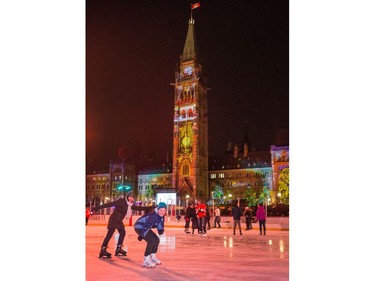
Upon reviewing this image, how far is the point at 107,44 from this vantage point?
8.68 m

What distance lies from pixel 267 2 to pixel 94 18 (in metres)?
3.14

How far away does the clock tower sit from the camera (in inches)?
2287

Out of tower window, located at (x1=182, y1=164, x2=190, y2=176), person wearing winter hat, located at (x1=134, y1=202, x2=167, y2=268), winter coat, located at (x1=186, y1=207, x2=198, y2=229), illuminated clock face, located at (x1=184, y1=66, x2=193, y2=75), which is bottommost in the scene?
winter coat, located at (x1=186, y1=207, x2=198, y2=229)

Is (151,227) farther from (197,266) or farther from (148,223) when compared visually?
(197,266)

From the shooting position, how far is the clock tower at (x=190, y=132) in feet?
191

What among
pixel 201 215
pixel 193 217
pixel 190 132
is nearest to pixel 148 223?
pixel 201 215

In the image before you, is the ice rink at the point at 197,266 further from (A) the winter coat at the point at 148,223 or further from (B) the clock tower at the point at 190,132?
(B) the clock tower at the point at 190,132

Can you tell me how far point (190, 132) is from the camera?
60.2 meters

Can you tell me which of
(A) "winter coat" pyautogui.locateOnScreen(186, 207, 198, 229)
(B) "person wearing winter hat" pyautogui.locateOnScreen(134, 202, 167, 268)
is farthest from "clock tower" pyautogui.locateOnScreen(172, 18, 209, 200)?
(B) "person wearing winter hat" pyautogui.locateOnScreen(134, 202, 167, 268)

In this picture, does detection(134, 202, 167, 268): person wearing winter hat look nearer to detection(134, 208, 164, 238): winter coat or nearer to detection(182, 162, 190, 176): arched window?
detection(134, 208, 164, 238): winter coat
